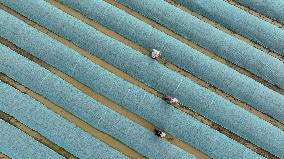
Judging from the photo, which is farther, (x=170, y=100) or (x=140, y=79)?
(x=140, y=79)

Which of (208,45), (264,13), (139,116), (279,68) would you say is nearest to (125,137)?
(139,116)

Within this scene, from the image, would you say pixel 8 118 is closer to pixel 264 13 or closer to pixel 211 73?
pixel 211 73

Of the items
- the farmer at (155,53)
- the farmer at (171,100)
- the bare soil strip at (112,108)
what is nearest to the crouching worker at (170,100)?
the farmer at (171,100)

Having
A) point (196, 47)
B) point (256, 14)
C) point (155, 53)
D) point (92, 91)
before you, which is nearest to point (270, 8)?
point (256, 14)

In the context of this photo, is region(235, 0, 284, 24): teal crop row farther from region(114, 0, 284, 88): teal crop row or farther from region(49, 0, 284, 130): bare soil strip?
region(49, 0, 284, 130): bare soil strip

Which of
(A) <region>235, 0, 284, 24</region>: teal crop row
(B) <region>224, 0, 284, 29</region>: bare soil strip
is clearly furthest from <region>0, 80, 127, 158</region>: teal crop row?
(A) <region>235, 0, 284, 24</region>: teal crop row

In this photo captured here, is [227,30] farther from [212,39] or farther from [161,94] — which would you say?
[161,94]

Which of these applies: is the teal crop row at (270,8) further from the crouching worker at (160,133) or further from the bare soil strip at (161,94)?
the crouching worker at (160,133)
